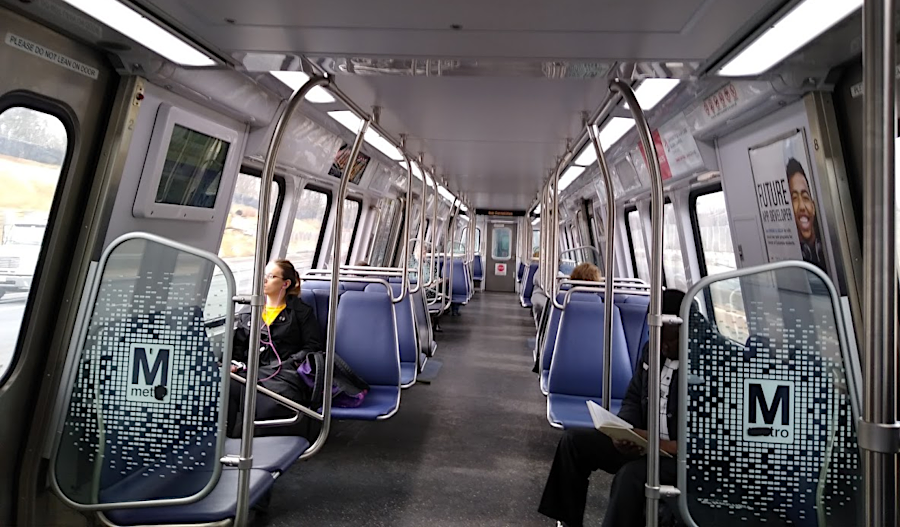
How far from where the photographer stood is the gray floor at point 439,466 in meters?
3.25

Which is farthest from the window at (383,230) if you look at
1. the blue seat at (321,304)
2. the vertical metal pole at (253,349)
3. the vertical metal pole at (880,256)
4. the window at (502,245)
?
the vertical metal pole at (880,256)

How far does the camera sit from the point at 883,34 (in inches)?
37.9

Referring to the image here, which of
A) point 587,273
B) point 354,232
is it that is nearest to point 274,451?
point 587,273

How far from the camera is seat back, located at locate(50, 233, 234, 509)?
6.84 ft

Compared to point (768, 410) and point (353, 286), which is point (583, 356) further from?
point (768, 410)

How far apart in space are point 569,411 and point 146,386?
2.52 m

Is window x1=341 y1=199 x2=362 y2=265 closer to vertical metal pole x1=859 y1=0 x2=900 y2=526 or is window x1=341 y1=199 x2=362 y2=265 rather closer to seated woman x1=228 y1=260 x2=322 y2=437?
seated woman x1=228 y1=260 x2=322 y2=437

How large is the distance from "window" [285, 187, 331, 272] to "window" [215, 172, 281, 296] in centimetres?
78

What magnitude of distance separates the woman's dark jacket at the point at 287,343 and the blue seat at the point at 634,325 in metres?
2.13

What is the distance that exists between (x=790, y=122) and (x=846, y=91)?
1.09ft

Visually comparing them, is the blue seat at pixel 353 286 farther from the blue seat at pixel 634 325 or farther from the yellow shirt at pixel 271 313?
the blue seat at pixel 634 325

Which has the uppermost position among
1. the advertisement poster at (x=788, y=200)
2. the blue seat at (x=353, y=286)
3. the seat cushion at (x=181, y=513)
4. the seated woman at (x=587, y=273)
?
the advertisement poster at (x=788, y=200)

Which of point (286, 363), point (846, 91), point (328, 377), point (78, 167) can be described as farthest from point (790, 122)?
point (78, 167)

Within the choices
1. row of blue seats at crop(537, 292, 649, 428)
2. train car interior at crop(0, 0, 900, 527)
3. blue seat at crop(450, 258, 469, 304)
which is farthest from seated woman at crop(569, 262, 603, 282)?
blue seat at crop(450, 258, 469, 304)
